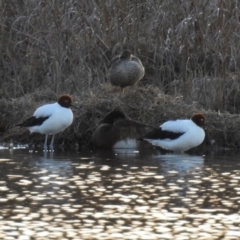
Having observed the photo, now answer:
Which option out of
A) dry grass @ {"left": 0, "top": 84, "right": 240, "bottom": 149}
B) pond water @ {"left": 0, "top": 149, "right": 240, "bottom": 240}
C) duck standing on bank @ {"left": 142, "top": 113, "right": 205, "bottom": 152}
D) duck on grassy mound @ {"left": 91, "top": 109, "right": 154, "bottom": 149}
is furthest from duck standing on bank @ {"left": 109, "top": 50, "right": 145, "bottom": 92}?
pond water @ {"left": 0, "top": 149, "right": 240, "bottom": 240}

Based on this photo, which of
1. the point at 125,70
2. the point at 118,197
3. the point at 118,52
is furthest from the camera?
the point at 118,52

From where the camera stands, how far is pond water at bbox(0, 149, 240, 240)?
7.12 metres

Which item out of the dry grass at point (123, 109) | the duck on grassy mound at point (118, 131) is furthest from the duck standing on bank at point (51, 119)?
the duck on grassy mound at point (118, 131)

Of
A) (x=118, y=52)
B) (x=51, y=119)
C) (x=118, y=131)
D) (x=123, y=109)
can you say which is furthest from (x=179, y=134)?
(x=118, y=52)

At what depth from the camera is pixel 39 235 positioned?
689 centimetres

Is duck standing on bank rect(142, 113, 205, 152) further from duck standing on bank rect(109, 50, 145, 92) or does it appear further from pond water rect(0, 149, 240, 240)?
duck standing on bank rect(109, 50, 145, 92)

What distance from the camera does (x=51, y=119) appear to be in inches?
512

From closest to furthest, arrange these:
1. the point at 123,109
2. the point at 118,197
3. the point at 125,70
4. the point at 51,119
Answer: the point at 118,197 < the point at 51,119 < the point at 123,109 < the point at 125,70

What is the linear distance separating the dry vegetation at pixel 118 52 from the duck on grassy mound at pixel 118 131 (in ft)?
1.21

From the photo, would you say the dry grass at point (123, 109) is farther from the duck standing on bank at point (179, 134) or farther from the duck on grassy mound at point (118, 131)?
the duck standing on bank at point (179, 134)

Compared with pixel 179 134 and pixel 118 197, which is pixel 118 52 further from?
pixel 118 197

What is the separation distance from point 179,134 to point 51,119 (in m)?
1.68

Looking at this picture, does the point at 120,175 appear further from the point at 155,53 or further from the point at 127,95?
the point at 155,53

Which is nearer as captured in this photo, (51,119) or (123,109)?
(51,119)
